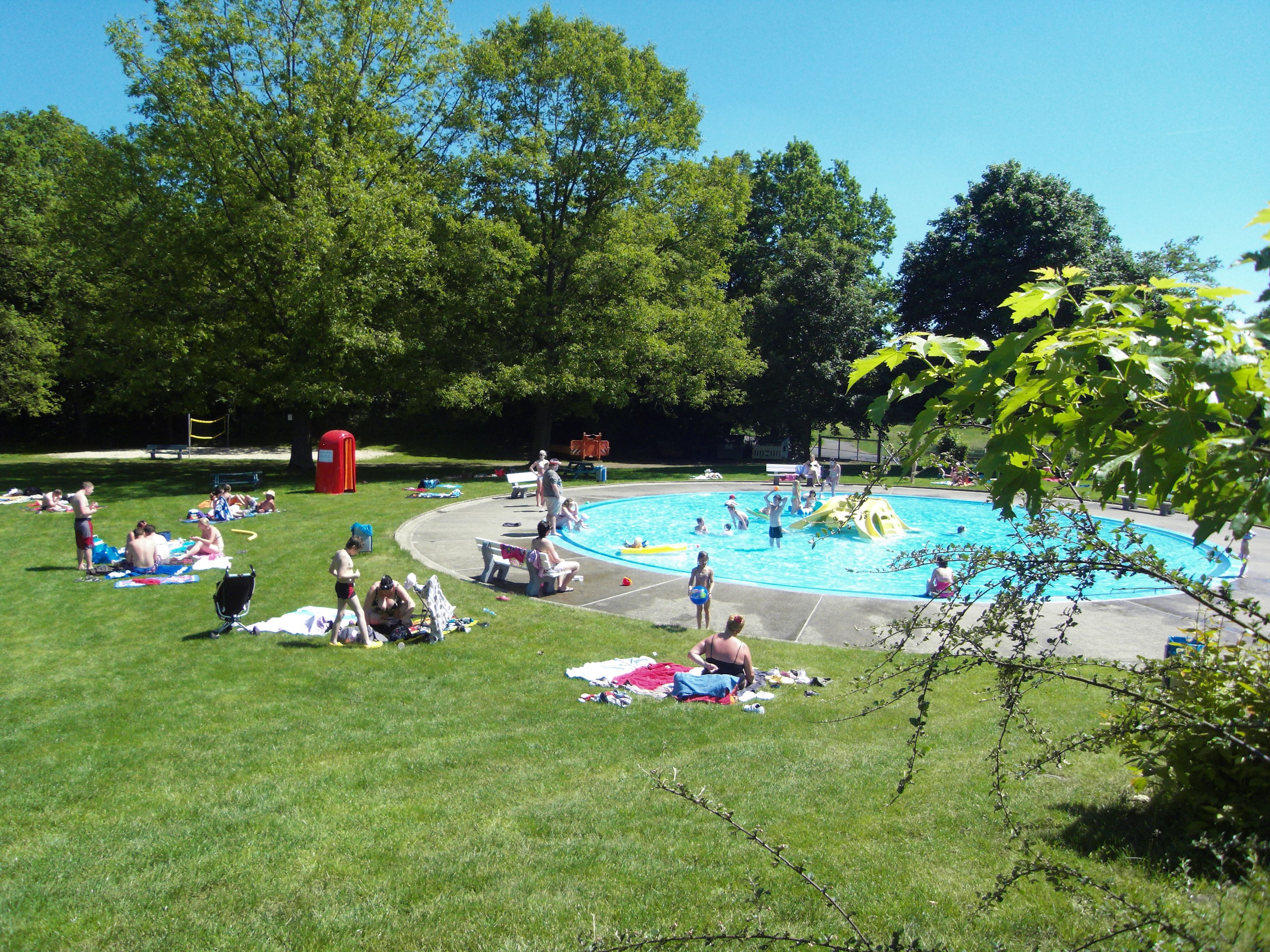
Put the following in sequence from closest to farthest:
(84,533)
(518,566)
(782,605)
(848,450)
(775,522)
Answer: (782,605), (84,533), (518,566), (775,522), (848,450)

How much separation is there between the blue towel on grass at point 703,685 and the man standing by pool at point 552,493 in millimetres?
12517

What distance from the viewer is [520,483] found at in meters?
27.8

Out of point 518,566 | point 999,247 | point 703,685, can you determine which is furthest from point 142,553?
point 999,247

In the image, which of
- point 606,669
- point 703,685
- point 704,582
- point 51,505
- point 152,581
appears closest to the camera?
point 703,685

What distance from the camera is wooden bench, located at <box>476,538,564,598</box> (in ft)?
51.1

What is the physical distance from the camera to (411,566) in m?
17.4

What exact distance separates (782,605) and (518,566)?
18.7ft

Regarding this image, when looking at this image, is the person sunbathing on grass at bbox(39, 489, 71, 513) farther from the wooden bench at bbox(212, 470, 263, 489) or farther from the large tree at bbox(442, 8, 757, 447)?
the large tree at bbox(442, 8, 757, 447)

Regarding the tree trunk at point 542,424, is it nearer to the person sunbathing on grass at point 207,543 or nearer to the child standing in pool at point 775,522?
the child standing in pool at point 775,522

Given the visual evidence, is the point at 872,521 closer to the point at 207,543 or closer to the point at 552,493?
the point at 552,493

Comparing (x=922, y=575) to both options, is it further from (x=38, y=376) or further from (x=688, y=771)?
(x=38, y=376)

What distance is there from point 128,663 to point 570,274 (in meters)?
26.4

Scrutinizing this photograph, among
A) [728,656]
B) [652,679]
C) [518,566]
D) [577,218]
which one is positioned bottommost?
[652,679]

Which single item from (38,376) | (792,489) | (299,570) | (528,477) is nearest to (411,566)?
(299,570)
